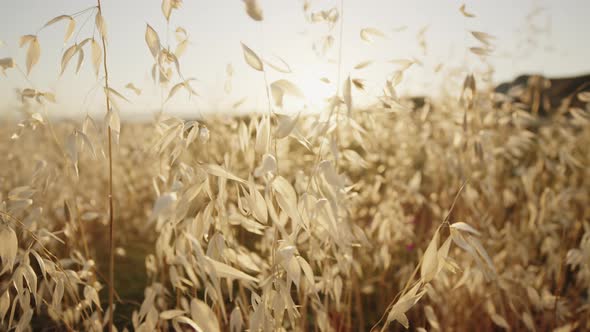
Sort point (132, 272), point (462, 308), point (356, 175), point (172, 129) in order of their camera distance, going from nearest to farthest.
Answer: point (172, 129) < point (462, 308) < point (132, 272) < point (356, 175)

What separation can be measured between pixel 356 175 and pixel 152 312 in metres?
2.05

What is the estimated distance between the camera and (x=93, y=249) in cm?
219

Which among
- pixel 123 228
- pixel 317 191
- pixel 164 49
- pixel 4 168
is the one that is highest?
pixel 164 49

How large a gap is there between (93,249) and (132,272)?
33 centimetres

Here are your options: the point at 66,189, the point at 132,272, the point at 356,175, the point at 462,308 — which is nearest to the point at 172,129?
the point at 462,308

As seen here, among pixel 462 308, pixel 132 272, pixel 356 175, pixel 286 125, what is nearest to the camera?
pixel 286 125

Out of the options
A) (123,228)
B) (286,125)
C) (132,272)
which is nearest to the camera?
(286,125)

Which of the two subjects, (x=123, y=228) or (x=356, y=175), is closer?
(x=123, y=228)

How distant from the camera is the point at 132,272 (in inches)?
79.5

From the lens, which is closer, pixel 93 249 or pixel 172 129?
pixel 172 129

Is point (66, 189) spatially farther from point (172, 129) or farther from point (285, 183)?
point (285, 183)

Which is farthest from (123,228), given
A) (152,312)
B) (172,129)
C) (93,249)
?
(172,129)

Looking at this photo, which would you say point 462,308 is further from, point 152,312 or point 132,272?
point 132,272

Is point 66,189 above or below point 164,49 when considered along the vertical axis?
below
